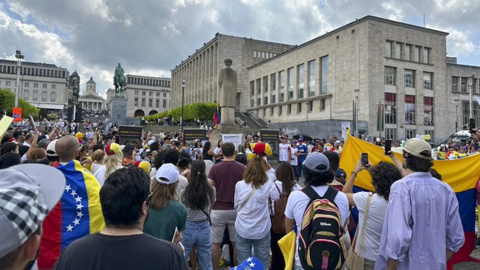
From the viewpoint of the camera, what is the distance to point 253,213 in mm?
4363

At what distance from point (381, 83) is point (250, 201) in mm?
40802

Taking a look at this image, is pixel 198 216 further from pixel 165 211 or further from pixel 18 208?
pixel 18 208

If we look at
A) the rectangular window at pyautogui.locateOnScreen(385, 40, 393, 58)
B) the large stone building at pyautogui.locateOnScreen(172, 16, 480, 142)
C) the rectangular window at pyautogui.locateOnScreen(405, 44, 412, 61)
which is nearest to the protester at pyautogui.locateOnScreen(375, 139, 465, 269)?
the large stone building at pyautogui.locateOnScreen(172, 16, 480, 142)

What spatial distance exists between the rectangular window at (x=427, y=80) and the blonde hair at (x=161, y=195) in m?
48.9

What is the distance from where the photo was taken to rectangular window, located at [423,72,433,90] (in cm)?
4384

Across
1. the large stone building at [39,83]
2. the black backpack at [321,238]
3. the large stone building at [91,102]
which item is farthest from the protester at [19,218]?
the large stone building at [91,102]

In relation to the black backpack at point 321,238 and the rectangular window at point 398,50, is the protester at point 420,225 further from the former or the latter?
the rectangular window at point 398,50

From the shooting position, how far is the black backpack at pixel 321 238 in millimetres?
2725

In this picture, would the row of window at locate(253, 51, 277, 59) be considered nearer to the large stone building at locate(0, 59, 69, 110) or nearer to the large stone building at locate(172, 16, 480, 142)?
the large stone building at locate(172, 16, 480, 142)

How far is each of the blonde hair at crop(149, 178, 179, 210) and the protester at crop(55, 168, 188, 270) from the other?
1.30 m

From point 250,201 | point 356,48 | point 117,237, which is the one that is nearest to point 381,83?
point 356,48

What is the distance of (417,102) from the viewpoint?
42.9 m

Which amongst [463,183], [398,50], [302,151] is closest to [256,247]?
[463,183]

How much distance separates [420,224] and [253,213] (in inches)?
83.3
